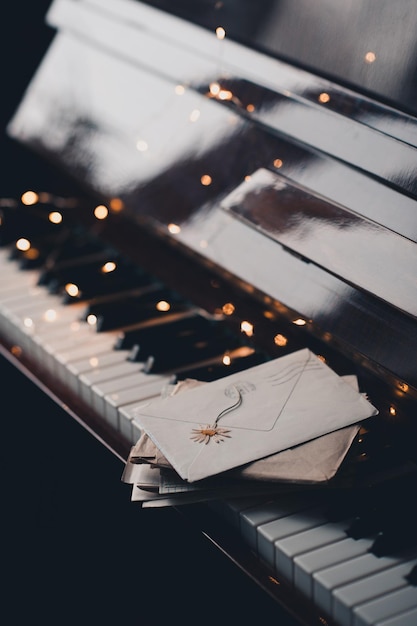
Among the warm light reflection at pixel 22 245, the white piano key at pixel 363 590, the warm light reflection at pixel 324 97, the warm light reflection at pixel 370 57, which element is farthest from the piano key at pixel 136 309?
the white piano key at pixel 363 590

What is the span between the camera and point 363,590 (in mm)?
1144

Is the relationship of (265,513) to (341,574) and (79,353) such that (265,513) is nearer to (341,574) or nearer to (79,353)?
(341,574)

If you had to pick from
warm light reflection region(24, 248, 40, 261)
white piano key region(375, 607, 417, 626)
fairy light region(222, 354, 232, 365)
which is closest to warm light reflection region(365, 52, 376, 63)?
fairy light region(222, 354, 232, 365)

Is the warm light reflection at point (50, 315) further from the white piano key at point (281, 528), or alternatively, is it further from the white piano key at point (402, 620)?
the white piano key at point (402, 620)

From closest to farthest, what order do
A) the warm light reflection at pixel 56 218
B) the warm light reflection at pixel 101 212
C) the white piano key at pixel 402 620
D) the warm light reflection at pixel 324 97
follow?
the white piano key at pixel 402 620 → the warm light reflection at pixel 324 97 → the warm light reflection at pixel 101 212 → the warm light reflection at pixel 56 218

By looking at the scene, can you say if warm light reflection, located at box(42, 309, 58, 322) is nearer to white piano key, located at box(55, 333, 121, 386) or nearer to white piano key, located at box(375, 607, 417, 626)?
white piano key, located at box(55, 333, 121, 386)

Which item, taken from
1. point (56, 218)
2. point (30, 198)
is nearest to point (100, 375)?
point (56, 218)

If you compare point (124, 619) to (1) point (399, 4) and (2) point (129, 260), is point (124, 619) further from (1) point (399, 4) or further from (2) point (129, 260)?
(1) point (399, 4)

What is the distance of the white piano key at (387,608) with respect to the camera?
3.59 feet

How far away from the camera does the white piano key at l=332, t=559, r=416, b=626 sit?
1130 mm

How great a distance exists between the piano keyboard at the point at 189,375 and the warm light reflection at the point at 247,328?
30 mm

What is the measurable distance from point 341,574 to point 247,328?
707 millimetres

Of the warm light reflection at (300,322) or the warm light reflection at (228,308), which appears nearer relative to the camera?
the warm light reflection at (300,322)

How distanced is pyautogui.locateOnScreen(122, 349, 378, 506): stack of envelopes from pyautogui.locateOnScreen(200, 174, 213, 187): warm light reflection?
23.0 inches
